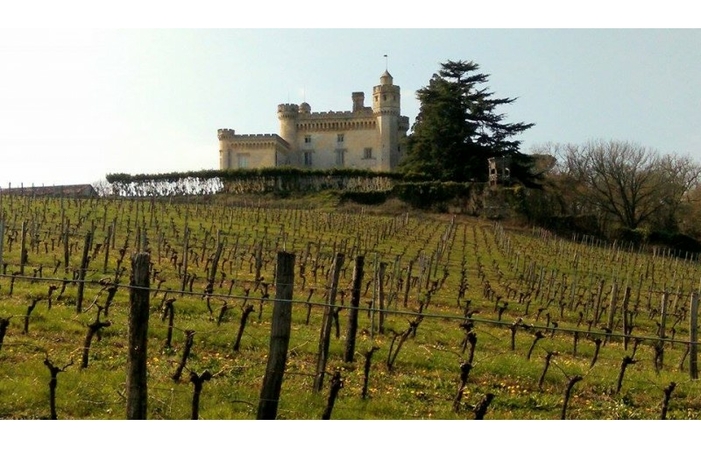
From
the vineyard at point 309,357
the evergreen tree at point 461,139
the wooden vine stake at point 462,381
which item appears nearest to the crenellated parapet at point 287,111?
the evergreen tree at point 461,139

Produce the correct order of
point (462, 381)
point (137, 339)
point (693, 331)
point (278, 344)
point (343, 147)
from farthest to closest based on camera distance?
point (343, 147), point (693, 331), point (462, 381), point (278, 344), point (137, 339)

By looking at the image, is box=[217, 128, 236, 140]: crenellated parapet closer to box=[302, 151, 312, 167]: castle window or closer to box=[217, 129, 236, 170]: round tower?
box=[217, 129, 236, 170]: round tower

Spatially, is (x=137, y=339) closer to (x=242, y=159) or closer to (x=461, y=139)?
(x=461, y=139)

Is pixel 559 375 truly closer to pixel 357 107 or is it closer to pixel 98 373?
pixel 98 373

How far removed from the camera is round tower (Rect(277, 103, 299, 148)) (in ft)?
272

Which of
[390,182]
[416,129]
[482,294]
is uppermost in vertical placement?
[416,129]

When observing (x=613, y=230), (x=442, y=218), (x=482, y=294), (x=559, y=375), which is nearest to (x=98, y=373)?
(x=559, y=375)

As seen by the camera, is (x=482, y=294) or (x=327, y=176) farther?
(x=327, y=176)

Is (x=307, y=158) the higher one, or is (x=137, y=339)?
(x=307, y=158)

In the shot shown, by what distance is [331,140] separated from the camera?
269ft

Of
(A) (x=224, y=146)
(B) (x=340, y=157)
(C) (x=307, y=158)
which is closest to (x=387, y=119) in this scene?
(B) (x=340, y=157)

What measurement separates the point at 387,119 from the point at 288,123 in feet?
38.7

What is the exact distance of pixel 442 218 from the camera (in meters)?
51.6

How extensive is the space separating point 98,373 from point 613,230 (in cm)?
5050
